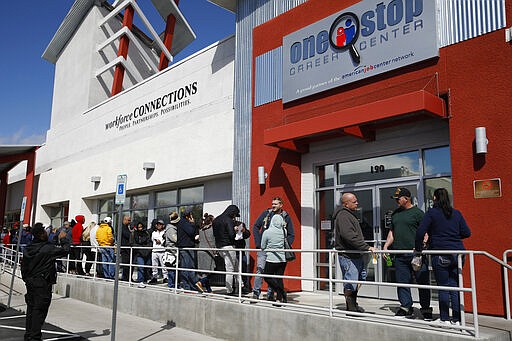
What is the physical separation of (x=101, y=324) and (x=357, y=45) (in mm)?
7099

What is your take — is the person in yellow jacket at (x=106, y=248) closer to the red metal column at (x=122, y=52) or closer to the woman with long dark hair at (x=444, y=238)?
the woman with long dark hair at (x=444, y=238)

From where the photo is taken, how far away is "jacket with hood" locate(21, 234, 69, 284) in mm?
6762

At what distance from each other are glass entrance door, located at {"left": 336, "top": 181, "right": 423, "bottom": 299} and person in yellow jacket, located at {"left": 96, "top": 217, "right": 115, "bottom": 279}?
5.55 meters

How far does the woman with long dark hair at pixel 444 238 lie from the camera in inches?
210

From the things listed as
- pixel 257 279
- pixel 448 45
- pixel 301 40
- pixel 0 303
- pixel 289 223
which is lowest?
pixel 0 303

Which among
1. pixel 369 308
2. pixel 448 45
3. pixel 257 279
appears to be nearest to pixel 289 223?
pixel 257 279

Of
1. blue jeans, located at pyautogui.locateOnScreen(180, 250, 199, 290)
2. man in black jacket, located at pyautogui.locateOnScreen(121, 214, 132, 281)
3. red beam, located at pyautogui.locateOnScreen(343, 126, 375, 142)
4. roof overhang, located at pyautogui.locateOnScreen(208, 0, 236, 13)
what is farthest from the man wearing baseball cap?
roof overhang, located at pyautogui.locateOnScreen(208, 0, 236, 13)

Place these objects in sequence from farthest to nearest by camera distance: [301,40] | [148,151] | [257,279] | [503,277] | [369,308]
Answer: [148,151], [301,40], [257,279], [369,308], [503,277]

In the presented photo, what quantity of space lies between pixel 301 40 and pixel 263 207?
3.75 metres

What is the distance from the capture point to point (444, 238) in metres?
5.41

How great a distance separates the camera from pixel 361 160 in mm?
9352

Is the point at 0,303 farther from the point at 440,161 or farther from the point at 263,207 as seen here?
the point at 440,161

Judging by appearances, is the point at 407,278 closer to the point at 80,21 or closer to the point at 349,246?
the point at 349,246

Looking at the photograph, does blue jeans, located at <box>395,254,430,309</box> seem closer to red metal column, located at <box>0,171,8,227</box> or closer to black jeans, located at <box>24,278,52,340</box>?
black jeans, located at <box>24,278,52,340</box>
